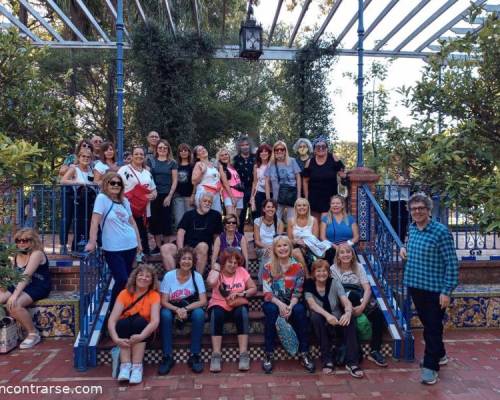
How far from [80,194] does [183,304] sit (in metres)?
2.29

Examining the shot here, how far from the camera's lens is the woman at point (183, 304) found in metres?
4.38

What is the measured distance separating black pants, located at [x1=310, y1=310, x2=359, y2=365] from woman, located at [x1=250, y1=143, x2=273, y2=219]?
82.8 inches

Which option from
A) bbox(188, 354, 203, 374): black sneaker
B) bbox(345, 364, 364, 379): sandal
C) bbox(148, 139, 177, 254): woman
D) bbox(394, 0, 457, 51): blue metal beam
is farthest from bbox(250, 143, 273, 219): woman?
bbox(394, 0, 457, 51): blue metal beam

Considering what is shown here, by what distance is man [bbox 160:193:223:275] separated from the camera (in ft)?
16.9

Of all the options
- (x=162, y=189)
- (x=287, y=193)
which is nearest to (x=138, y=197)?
(x=162, y=189)

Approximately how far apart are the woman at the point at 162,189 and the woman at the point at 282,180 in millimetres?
1216

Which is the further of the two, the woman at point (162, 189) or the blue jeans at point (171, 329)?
the woman at point (162, 189)

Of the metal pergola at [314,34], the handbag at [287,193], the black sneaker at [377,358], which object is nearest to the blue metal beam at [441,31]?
the metal pergola at [314,34]

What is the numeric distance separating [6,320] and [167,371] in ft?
6.19

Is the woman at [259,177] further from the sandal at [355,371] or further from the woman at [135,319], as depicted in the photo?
the sandal at [355,371]

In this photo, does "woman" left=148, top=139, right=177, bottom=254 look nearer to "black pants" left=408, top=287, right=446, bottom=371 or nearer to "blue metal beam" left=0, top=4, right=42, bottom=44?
"black pants" left=408, top=287, right=446, bottom=371

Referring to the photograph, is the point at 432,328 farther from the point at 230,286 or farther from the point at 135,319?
the point at 135,319

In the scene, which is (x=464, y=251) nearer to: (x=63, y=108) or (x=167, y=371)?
(x=167, y=371)

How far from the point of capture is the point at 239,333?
449cm
